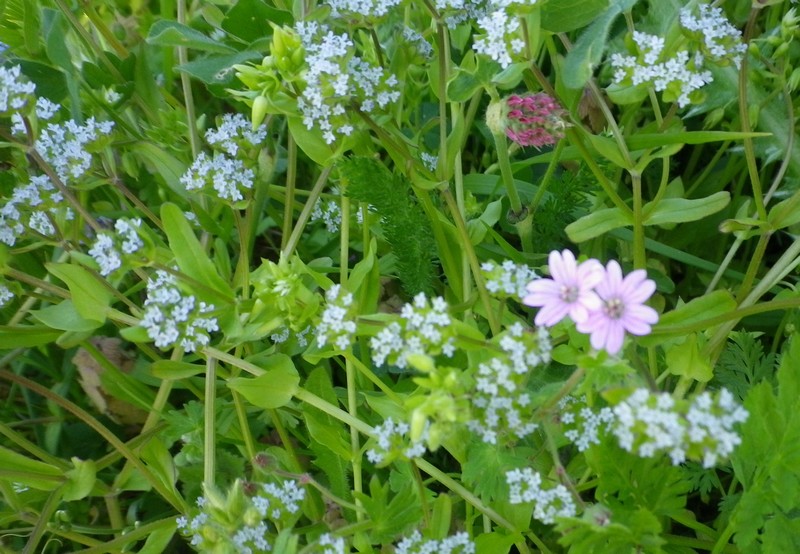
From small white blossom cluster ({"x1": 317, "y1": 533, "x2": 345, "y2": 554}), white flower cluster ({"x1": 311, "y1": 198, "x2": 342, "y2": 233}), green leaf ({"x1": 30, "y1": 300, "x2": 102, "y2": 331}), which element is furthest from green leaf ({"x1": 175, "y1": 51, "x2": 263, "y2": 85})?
small white blossom cluster ({"x1": 317, "y1": 533, "x2": 345, "y2": 554})

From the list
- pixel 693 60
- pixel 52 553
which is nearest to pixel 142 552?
pixel 52 553

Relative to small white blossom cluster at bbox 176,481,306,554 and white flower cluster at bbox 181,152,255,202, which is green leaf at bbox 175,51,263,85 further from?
small white blossom cluster at bbox 176,481,306,554

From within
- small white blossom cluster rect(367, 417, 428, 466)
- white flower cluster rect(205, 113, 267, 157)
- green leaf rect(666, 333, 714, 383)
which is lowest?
green leaf rect(666, 333, 714, 383)

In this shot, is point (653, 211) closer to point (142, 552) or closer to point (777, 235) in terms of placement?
point (777, 235)

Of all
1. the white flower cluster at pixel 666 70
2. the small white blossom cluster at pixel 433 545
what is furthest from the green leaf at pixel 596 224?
the small white blossom cluster at pixel 433 545

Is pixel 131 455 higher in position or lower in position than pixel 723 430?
lower

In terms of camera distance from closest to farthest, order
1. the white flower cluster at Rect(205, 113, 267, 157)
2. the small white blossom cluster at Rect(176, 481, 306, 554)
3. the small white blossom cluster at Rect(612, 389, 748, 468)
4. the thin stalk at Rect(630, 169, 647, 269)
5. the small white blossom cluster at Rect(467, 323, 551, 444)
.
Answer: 1. the small white blossom cluster at Rect(612, 389, 748, 468)
2. the small white blossom cluster at Rect(467, 323, 551, 444)
3. the small white blossom cluster at Rect(176, 481, 306, 554)
4. the thin stalk at Rect(630, 169, 647, 269)
5. the white flower cluster at Rect(205, 113, 267, 157)
